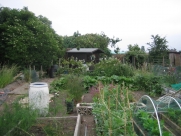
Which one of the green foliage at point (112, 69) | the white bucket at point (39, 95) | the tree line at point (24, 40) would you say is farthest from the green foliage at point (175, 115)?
the tree line at point (24, 40)

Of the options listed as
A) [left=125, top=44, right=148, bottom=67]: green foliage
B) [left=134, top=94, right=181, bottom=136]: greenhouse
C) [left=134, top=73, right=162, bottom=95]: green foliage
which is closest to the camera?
[left=134, top=94, right=181, bottom=136]: greenhouse

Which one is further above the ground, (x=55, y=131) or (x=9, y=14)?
(x=9, y=14)

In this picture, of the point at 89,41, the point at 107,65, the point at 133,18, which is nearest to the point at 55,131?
the point at 107,65

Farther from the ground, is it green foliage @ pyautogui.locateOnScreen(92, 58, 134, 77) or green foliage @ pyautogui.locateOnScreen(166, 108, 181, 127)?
green foliage @ pyautogui.locateOnScreen(92, 58, 134, 77)

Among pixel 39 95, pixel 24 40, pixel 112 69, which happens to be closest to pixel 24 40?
pixel 24 40

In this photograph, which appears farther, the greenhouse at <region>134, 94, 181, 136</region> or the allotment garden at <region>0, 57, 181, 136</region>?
the greenhouse at <region>134, 94, 181, 136</region>

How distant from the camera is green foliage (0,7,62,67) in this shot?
39.6 ft

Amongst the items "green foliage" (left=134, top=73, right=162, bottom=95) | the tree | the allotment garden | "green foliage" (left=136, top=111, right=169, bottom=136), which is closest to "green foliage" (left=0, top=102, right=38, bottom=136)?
the allotment garden

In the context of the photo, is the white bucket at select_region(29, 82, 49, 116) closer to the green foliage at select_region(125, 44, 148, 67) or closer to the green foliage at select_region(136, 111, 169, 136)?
the green foliage at select_region(136, 111, 169, 136)

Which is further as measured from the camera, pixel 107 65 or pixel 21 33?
pixel 21 33

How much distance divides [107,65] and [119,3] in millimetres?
3700

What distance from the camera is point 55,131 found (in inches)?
135

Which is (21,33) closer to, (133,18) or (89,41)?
(133,18)

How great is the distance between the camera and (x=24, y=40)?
1230 cm
